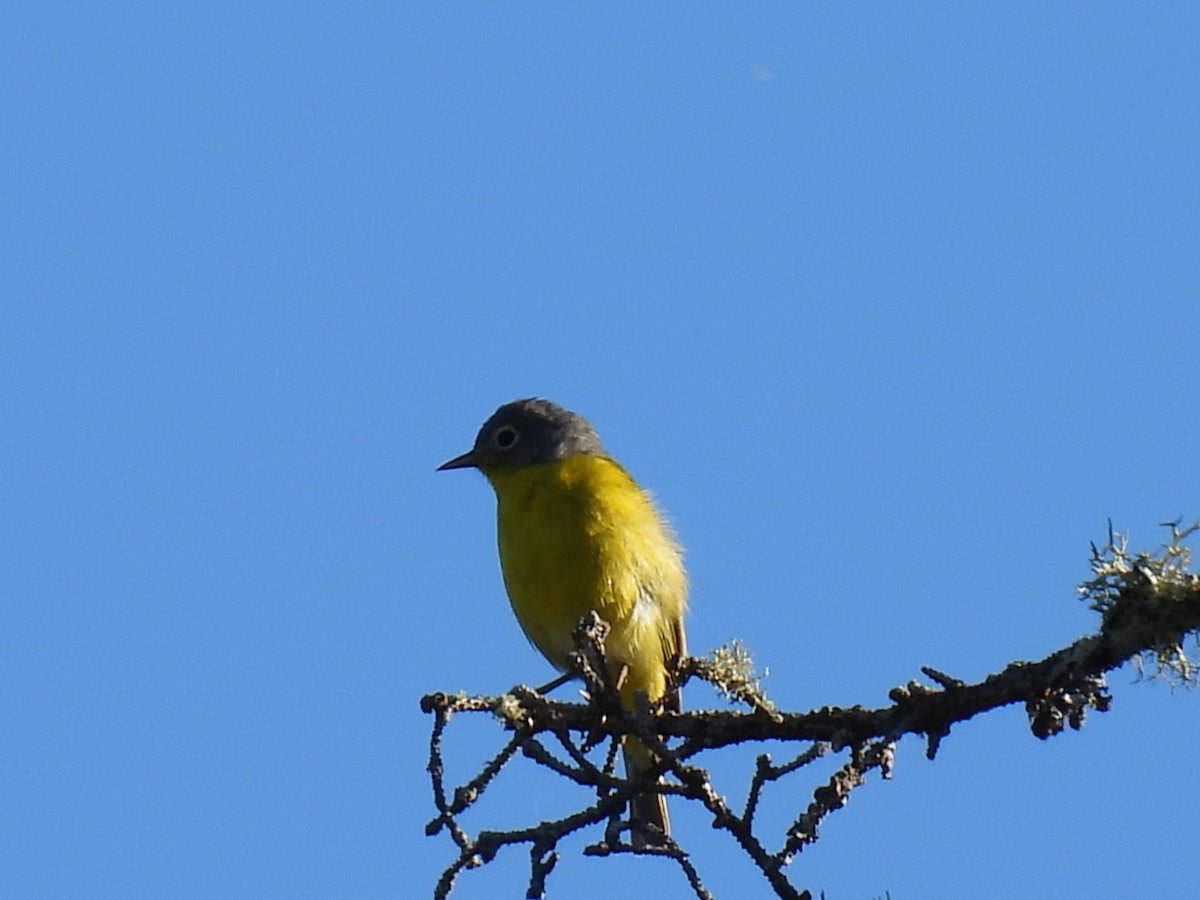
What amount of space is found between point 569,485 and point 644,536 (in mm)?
466

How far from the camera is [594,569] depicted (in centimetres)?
749

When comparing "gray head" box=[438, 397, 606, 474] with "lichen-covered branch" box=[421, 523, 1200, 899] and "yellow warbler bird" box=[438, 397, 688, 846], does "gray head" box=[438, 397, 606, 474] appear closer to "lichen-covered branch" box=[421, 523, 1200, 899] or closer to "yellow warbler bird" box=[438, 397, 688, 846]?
"yellow warbler bird" box=[438, 397, 688, 846]

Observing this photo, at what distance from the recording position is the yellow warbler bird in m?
7.51

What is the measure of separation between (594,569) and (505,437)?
1683 millimetres

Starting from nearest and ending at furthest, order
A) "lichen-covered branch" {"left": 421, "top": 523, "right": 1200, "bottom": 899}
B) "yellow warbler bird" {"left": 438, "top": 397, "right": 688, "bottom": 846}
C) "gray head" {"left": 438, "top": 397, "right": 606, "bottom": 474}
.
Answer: "lichen-covered branch" {"left": 421, "top": 523, "right": 1200, "bottom": 899}
"yellow warbler bird" {"left": 438, "top": 397, "right": 688, "bottom": 846}
"gray head" {"left": 438, "top": 397, "right": 606, "bottom": 474}

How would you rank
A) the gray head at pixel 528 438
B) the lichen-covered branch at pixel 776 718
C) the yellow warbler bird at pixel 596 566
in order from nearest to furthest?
the lichen-covered branch at pixel 776 718
the yellow warbler bird at pixel 596 566
the gray head at pixel 528 438

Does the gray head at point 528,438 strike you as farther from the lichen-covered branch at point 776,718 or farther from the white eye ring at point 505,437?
the lichen-covered branch at point 776,718

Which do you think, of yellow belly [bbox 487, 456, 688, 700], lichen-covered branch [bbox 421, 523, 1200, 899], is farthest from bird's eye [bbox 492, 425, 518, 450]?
lichen-covered branch [bbox 421, 523, 1200, 899]

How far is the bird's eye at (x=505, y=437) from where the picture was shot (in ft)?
29.2

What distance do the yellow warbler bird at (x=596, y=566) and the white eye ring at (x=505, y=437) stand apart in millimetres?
458

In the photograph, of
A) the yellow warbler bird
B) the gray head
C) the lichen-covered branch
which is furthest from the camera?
the gray head

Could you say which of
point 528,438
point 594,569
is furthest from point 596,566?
point 528,438

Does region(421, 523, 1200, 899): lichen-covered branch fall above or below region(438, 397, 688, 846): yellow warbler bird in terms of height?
below

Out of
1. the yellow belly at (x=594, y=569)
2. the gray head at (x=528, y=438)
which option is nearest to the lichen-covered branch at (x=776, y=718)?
the yellow belly at (x=594, y=569)
